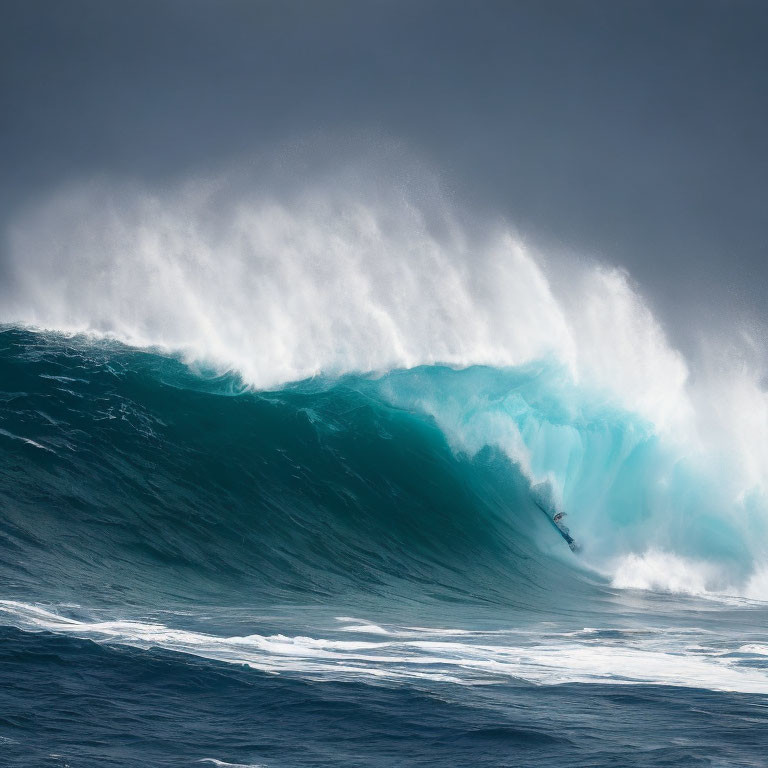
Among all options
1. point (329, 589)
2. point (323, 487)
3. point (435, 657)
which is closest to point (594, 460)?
point (323, 487)

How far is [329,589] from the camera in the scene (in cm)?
1180

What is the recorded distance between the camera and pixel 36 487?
41.1ft

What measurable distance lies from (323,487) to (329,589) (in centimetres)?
418

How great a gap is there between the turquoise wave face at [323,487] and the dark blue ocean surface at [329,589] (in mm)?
59

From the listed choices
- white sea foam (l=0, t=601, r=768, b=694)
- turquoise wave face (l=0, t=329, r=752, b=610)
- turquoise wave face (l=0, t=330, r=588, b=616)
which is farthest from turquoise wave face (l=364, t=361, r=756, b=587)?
white sea foam (l=0, t=601, r=768, b=694)

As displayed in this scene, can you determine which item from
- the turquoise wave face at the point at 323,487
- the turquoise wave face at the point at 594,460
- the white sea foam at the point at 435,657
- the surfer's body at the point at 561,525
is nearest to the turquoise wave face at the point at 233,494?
the turquoise wave face at the point at 323,487

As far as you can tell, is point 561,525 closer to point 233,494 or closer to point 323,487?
point 323,487

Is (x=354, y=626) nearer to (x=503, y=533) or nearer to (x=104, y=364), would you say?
(x=503, y=533)

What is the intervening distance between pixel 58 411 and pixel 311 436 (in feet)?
15.6

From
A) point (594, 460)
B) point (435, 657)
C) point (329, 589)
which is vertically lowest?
point (435, 657)

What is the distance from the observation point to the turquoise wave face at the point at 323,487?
11.6 m

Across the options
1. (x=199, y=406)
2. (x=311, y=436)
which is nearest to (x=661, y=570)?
(x=311, y=436)

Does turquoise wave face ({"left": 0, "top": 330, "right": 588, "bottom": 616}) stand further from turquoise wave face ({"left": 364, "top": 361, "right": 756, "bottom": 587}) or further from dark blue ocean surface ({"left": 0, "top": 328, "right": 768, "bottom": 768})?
turquoise wave face ({"left": 364, "top": 361, "right": 756, "bottom": 587})

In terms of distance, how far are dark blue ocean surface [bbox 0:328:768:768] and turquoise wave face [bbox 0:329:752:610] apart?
59mm
